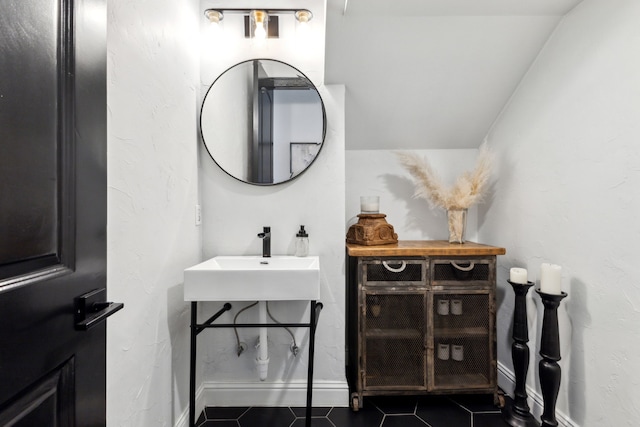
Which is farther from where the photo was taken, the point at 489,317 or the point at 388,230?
the point at 388,230

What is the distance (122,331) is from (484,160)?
6.28 ft

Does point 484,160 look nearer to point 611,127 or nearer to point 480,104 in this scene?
point 480,104

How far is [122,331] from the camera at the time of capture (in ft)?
3.39

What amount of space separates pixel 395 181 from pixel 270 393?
1533 millimetres

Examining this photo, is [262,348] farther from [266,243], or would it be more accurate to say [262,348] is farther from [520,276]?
[520,276]

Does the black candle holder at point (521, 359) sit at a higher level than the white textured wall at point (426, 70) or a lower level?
lower

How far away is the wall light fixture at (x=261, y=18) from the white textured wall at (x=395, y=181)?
854mm

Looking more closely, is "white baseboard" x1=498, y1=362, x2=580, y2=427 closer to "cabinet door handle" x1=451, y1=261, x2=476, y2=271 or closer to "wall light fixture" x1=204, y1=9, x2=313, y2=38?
"cabinet door handle" x1=451, y1=261, x2=476, y2=271

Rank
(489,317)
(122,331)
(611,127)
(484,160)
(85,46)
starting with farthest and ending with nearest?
(484,160)
(489,317)
(611,127)
(122,331)
(85,46)

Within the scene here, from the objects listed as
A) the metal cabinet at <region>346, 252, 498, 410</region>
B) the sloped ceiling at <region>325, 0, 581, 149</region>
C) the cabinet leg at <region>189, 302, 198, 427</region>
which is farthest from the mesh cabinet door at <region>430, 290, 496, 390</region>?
the cabinet leg at <region>189, 302, 198, 427</region>

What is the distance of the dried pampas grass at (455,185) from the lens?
5.98 ft

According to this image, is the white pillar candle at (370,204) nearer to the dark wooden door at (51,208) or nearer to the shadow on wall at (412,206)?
the shadow on wall at (412,206)

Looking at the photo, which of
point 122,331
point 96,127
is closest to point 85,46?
point 96,127

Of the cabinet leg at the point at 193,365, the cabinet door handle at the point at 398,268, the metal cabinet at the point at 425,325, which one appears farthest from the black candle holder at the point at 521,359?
the cabinet leg at the point at 193,365
